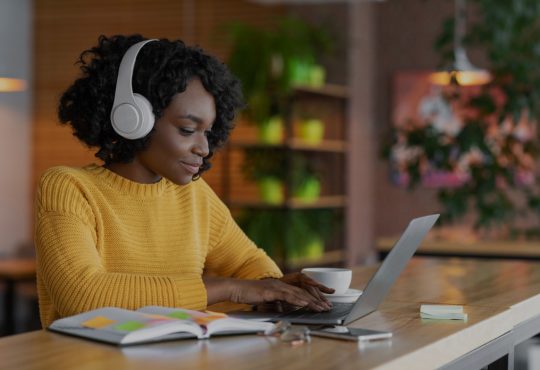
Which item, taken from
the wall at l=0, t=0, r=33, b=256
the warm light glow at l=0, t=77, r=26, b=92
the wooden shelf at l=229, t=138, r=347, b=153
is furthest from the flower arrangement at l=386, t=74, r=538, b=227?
the wall at l=0, t=0, r=33, b=256

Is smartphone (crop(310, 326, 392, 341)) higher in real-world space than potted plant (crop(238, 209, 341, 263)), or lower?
higher

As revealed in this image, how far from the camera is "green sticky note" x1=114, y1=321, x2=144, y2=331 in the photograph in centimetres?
151

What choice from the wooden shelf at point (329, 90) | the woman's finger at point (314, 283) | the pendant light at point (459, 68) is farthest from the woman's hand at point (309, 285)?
the wooden shelf at point (329, 90)

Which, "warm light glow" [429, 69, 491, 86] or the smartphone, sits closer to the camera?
the smartphone

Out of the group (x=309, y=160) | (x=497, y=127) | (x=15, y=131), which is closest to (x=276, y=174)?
(x=309, y=160)

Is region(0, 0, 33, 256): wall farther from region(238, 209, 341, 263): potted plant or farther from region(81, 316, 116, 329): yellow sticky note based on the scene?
region(81, 316, 116, 329): yellow sticky note

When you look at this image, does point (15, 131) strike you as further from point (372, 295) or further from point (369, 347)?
point (369, 347)

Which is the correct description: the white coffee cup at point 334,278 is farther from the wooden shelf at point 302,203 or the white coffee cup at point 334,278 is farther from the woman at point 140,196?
the wooden shelf at point 302,203

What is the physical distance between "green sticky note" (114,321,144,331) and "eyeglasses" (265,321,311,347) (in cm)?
21

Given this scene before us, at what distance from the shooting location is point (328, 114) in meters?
7.10

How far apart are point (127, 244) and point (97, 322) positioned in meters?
0.48

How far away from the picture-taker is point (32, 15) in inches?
277

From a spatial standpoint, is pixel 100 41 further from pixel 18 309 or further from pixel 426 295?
pixel 18 309

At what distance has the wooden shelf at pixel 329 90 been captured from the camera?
6.46m
